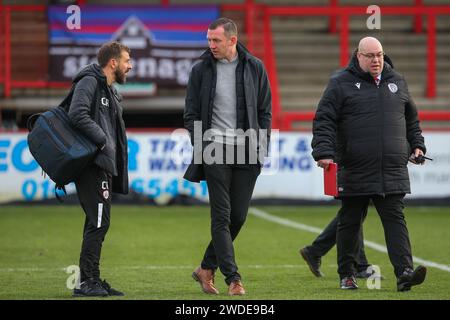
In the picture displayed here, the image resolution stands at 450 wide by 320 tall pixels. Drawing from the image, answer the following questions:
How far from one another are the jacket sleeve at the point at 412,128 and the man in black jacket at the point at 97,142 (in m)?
2.28

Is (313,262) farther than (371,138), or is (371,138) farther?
(313,262)

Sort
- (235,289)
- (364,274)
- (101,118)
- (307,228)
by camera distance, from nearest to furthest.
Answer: (235,289) < (101,118) < (364,274) < (307,228)

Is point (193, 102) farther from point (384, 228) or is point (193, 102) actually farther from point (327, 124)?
point (384, 228)

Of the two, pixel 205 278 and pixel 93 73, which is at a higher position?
pixel 93 73

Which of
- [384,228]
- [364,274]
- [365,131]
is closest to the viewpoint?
[365,131]

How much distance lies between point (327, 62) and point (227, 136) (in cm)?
1529

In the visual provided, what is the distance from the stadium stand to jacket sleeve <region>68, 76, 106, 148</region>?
10.8 meters

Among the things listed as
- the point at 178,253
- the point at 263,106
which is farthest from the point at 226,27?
the point at 178,253

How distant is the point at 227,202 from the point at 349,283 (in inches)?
50.5

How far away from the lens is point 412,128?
30.8ft

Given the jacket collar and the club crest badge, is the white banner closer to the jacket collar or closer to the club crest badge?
the club crest badge

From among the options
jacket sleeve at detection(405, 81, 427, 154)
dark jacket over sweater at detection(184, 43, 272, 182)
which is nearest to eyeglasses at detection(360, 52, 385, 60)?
jacket sleeve at detection(405, 81, 427, 154)

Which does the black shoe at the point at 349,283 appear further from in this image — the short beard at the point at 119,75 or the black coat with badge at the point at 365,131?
the short beard at the point at 119,75

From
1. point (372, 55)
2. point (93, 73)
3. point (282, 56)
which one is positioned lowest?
point (93, 73)
